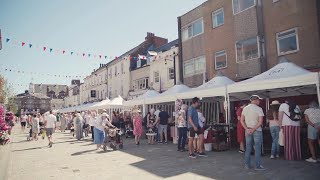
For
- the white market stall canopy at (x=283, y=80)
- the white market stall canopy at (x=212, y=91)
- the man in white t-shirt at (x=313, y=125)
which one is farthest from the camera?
the white market stall canopy at (x=212, y=91)

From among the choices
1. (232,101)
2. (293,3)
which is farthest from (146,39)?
(293,3)

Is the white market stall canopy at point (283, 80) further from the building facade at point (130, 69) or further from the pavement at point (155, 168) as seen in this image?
the building facade at point (130, 69)

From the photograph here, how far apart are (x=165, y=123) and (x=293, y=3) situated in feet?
30.0

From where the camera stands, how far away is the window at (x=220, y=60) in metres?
18.3

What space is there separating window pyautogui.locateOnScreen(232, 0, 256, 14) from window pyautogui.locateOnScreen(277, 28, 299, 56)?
278 cm

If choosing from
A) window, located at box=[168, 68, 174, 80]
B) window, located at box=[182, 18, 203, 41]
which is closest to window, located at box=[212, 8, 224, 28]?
window, located at box=[182, 18, 203, 41]

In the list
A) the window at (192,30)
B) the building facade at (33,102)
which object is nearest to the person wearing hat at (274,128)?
the window at (192,30)

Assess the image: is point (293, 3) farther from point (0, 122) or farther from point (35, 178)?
point (0, 122)

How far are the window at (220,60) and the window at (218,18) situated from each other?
208 cm

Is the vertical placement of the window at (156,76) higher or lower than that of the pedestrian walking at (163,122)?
higher

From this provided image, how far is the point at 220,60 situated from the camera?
61.3ft

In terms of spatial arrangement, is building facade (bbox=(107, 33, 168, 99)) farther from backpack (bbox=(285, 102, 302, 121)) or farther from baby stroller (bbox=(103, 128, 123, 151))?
backpack (bbox=(285, 102, 302, 121))

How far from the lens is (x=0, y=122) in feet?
45.9

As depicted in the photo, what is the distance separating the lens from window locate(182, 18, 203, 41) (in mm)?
21125
